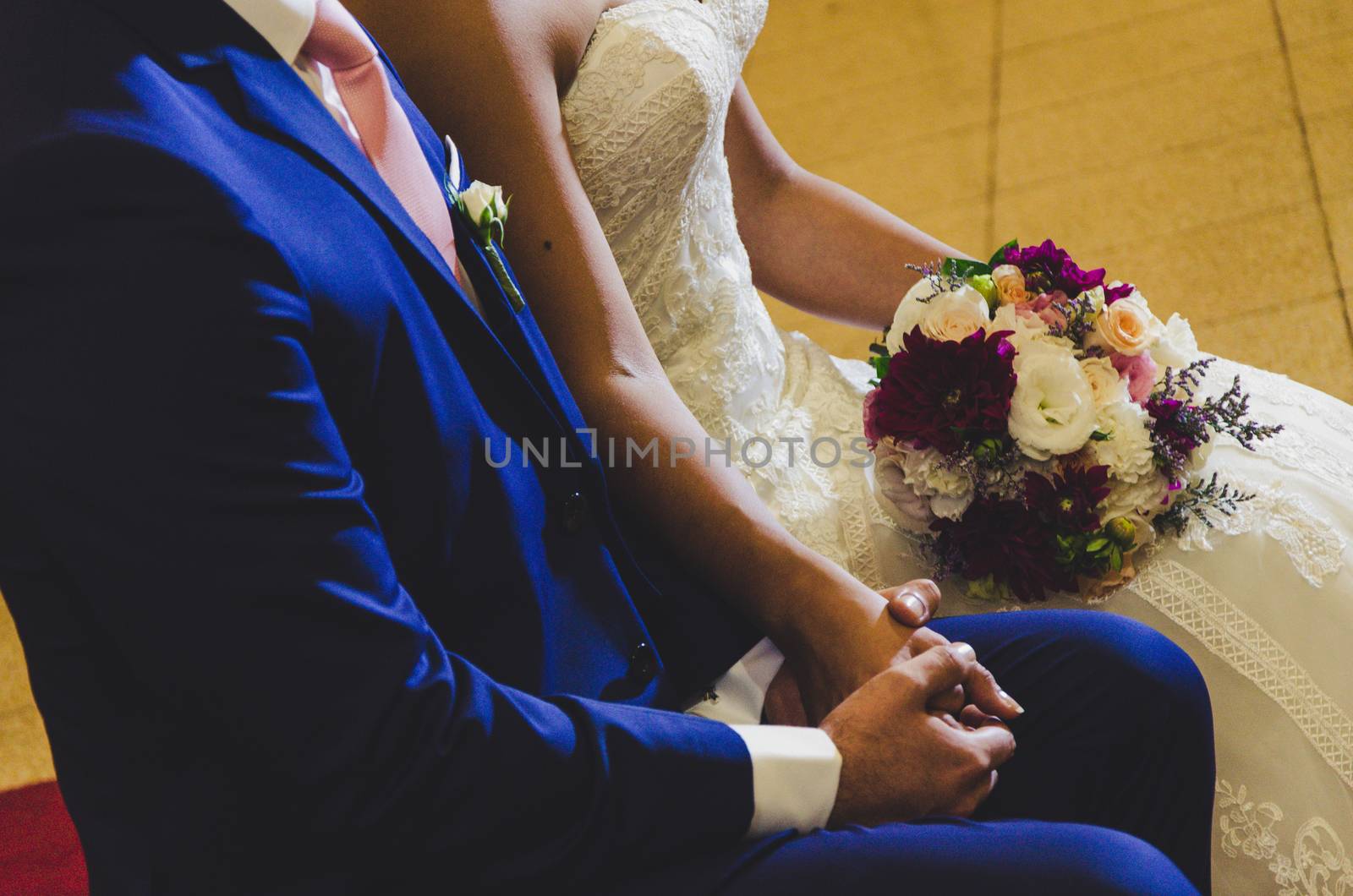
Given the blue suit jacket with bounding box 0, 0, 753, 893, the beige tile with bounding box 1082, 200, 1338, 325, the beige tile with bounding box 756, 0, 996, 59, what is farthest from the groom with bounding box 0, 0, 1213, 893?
the beige tile with bounding box 756, 0, 996, 59

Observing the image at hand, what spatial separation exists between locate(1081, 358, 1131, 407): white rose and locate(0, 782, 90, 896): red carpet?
5.42 ft

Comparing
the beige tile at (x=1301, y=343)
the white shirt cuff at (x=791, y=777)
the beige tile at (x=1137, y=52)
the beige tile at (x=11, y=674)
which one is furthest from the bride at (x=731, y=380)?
the beige tile at (x=1137, y=52)

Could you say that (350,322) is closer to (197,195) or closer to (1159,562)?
(197,195)

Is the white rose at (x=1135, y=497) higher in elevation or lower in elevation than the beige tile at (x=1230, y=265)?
higher

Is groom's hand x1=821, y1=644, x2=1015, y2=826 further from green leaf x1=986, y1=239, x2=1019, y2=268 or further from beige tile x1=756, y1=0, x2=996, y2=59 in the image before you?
beige tile x1=756, y1=0, x2=996, y2=59

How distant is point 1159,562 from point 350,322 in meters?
0.97

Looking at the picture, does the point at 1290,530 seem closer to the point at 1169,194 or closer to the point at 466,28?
the point at 466,28

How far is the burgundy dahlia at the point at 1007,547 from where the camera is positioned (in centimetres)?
135

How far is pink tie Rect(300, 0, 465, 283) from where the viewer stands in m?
1.03

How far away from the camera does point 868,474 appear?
1559 mm

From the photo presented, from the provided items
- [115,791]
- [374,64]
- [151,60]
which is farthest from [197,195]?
[115,791]

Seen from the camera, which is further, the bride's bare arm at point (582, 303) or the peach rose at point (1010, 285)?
the peach rose at point (1010, 285)

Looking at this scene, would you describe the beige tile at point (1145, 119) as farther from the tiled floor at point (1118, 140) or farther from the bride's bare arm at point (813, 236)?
the bride's bare arm at point (813, 236)

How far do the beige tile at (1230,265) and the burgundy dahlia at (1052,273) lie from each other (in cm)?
157
